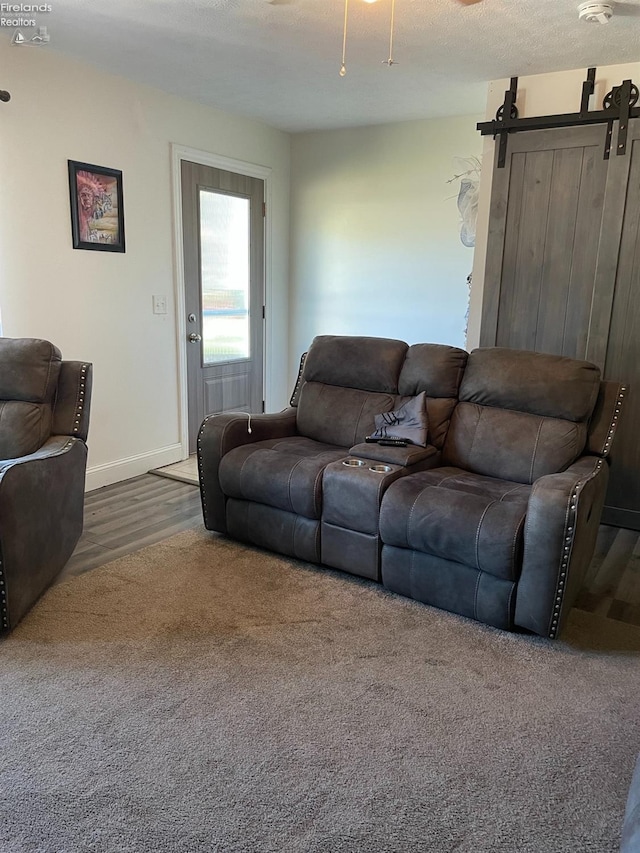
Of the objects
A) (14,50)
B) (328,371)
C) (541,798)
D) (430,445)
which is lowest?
(541,798)

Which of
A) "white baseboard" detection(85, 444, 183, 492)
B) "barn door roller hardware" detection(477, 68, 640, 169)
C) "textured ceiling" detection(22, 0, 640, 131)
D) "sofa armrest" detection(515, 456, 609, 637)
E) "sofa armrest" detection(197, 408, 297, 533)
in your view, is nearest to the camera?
"sofa armrest" detection(515, 456, 609, 637)

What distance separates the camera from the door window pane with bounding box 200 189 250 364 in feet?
15.0

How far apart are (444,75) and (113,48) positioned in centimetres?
178

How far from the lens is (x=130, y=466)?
4.16m

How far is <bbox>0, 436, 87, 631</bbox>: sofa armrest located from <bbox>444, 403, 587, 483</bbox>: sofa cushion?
5.71ft

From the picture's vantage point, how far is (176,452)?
14.8 feet

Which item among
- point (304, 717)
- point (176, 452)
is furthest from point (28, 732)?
point (176, 452)

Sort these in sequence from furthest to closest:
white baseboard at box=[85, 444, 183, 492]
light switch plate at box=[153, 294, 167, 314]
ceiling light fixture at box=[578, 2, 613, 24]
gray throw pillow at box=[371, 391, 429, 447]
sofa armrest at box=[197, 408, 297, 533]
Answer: light switch plate at box=[153, 294, 167, 314], white baseboard at box=[85, 444, 183, 492], sofa armrest at box=[197, 408, 297, 533], gray throw pillow at box=[371, 391, 429, 447], ceiling light fixture at box=[578, 2, 613, 24]

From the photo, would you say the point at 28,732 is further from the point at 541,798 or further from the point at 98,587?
the point at 541,798

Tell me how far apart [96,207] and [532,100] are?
258 centimetres

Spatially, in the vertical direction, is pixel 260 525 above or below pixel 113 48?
below

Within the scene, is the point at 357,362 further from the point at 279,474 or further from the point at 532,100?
the point at 532,100

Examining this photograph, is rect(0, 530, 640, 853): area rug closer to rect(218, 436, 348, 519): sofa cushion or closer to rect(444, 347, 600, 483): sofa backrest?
rect(218, 436, 348, 519): sofa cushion

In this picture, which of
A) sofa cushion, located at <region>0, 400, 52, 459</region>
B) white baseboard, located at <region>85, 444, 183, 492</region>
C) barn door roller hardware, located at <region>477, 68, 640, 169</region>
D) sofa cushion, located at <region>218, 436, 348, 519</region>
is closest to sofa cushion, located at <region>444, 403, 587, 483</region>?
sofa cushion, located at <region>218, 436, 348, 519</region>
